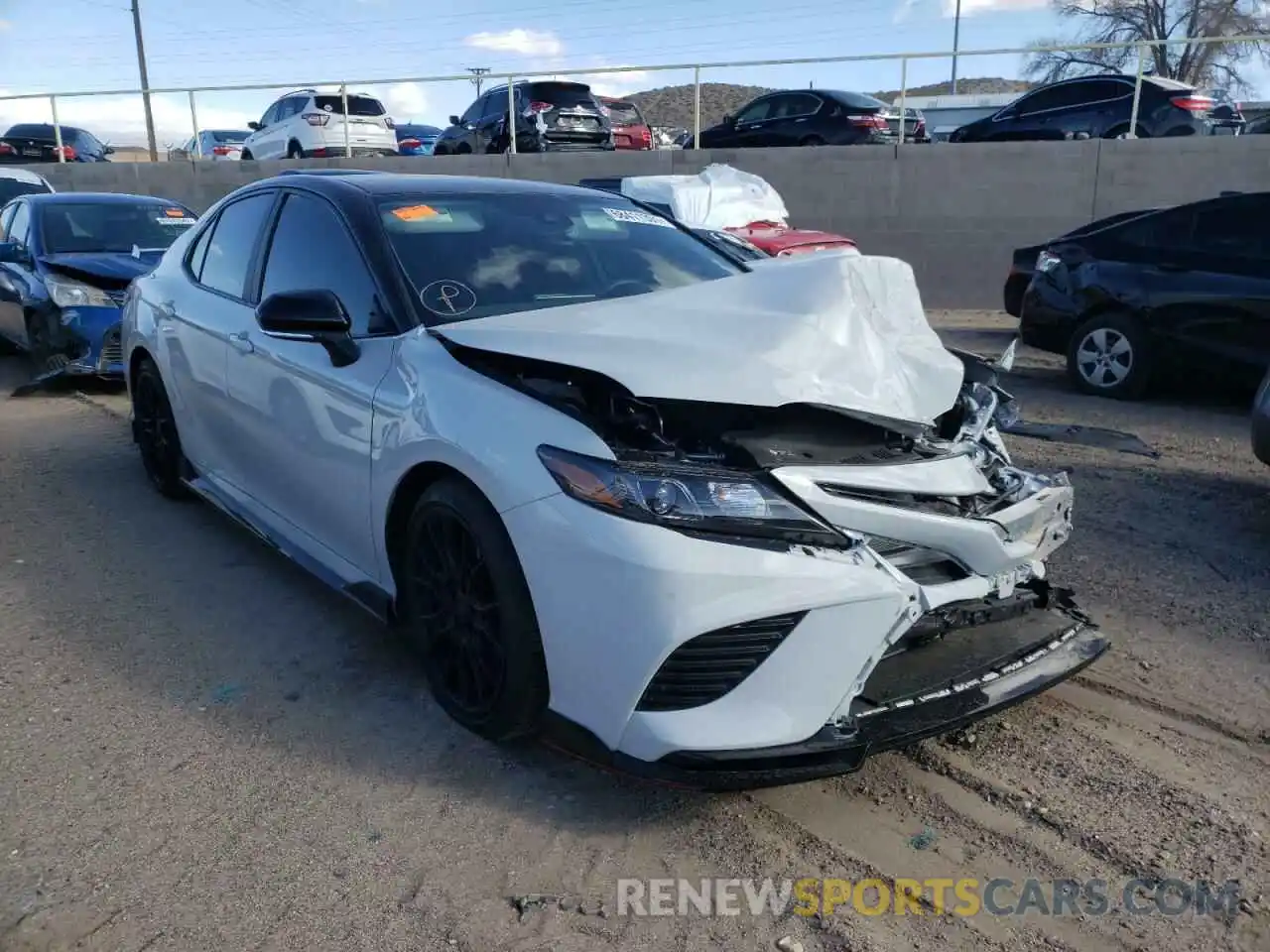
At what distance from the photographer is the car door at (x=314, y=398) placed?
3.31 meters

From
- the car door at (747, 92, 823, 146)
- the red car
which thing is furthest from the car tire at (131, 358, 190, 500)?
the red car

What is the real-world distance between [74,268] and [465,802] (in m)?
7.04

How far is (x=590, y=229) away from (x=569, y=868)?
2.40m

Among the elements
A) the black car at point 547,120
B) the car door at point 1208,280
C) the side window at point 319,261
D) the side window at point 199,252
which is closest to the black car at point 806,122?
the black car at point 547,120

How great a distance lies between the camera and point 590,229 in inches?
156

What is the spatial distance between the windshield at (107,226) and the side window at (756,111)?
10251 millimetres

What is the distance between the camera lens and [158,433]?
535 cm

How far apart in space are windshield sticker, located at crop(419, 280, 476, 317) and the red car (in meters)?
15.5

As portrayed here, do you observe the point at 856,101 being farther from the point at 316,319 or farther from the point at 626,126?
the point at 316,319

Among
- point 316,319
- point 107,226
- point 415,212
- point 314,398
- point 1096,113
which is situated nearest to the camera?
point 316,319

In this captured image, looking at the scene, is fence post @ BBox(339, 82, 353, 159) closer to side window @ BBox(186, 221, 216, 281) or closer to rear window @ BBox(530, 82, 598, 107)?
rear window @ BBox(530, 82, 598, 107)

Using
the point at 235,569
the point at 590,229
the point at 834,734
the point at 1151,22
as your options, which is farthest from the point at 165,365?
the point at 1151,22

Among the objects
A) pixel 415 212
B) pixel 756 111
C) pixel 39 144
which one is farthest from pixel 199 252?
pixel 39 144

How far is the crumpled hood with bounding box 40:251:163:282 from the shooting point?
8023 mm
